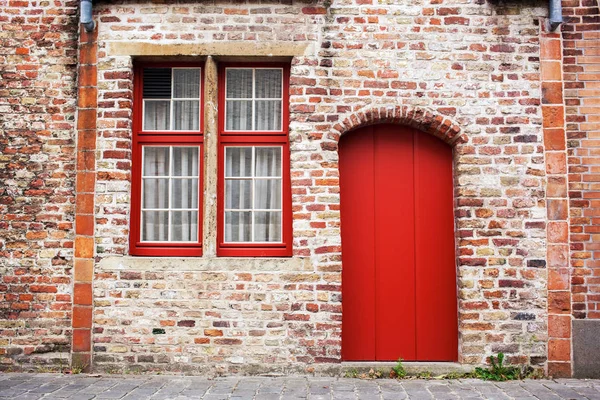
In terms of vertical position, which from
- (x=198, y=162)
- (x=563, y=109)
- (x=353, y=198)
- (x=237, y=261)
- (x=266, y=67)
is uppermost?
(x=266, y=67)

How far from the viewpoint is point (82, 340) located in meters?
5.27

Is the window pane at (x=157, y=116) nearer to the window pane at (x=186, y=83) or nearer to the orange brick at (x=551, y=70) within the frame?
the window pane at (x=186, y=83)

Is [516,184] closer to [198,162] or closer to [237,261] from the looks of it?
[237,261]

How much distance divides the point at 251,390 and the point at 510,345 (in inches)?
102

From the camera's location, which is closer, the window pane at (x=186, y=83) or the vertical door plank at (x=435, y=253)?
the vertical door plank at (x=435, y=253)

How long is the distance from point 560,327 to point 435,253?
4.57 feet

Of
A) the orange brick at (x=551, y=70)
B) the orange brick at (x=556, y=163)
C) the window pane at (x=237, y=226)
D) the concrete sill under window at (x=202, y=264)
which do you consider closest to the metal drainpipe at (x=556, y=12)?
the orange brick at (x=551, y=70)

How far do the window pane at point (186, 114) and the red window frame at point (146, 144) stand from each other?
0.17ft

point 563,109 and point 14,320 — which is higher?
point 563,109

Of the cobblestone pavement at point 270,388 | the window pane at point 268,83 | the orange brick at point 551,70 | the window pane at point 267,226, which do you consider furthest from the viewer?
the window pane at point 268,83

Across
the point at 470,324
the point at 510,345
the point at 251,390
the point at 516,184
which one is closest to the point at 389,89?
the point at 516,184

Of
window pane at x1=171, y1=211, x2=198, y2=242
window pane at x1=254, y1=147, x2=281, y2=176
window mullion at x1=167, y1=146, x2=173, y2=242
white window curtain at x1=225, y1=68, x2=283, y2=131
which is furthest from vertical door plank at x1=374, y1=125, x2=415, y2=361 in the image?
window mullion at x1=167, y1=146, x2=173, y2=242

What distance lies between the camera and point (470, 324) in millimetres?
5230

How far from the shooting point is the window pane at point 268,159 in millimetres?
5543
